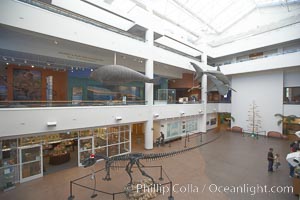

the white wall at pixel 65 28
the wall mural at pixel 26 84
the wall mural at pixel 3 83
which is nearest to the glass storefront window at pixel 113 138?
the white wall at pixel 65 28

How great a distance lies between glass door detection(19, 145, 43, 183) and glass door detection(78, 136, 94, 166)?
1.97m

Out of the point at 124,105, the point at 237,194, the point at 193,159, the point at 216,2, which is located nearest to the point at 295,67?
the point at 216,2

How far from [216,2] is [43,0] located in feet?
55.6

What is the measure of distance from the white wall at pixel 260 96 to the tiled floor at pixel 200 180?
7.34 metres

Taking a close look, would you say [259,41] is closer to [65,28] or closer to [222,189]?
[222,189]

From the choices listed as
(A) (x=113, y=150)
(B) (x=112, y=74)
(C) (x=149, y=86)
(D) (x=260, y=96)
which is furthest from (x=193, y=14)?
(A) (x=113, y=150)

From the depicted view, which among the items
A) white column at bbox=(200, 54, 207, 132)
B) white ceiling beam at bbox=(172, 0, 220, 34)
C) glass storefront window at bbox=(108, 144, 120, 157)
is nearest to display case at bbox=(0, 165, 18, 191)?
glass storefront window at bbox=(108, 144, 120, 157)

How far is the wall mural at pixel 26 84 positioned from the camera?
1004 cm

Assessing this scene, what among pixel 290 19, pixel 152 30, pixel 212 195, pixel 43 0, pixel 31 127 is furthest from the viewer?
pixel 290 19

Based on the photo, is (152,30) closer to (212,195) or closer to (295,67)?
(212,195)

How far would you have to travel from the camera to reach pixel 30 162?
24.6 ft

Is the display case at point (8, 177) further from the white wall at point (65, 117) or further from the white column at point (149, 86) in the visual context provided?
Answer: the white column at point (149, 86)

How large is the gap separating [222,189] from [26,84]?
44.8ft

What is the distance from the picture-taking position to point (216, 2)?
655 inches
